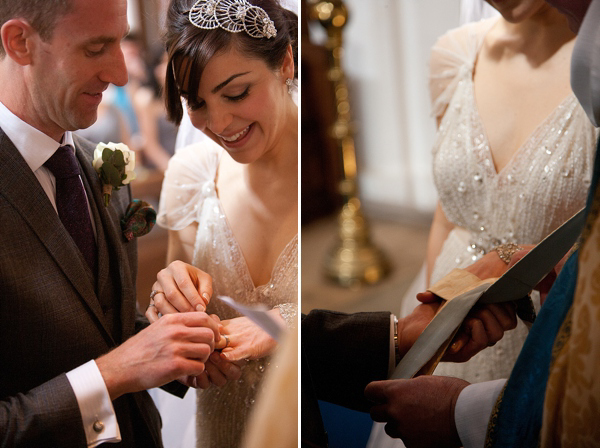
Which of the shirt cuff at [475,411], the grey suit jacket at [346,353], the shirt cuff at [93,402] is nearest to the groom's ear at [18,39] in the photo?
the shirt cuff at [93,402]

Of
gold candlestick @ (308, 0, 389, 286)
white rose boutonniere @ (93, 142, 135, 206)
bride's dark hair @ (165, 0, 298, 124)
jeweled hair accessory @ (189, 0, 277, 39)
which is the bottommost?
gold candlestick @ (308, 0, 389, 286)

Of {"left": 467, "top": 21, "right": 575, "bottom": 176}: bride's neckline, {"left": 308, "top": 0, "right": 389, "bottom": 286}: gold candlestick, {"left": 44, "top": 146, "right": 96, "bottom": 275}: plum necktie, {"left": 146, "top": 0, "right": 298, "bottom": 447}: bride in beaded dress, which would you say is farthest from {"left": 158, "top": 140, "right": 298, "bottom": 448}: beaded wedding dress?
{"left": 308, "top": 0, "right": 389, "bottom": 286}: gold candlestick

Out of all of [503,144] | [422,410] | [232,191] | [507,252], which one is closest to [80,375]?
[232,191]

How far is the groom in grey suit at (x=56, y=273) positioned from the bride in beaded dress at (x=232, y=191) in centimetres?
6

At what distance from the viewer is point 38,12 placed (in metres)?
0.61

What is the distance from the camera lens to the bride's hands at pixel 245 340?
72cm

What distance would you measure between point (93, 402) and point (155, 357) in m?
0.07

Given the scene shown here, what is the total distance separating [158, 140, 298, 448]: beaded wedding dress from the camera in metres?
0.75

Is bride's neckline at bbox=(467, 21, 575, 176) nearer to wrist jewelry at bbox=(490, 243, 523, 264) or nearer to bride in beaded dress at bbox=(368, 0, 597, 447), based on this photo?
bride in beaded dress at bbox=(368, 0, 597, 447)

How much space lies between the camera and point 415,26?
10.7 ft

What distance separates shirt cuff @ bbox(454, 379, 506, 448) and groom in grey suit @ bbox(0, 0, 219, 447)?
0.31 m

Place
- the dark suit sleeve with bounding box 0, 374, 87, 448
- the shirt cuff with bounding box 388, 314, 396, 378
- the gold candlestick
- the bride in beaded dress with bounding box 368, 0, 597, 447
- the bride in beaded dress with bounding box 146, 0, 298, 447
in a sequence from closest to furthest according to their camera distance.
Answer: the dark suit sleeve with bounding box 0, 374, 87, 448 → the bride in beaded dress with bounding box 146, 0, 298, 447 → the shirt cuff with bounding box 388, 314, 396, 378 → the bride in beaded dress with bounding box 368, 0, 597, 447 → the gold candlestick

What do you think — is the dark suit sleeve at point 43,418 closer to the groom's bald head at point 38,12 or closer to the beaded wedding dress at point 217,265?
the beaded wedding dress at point 217,265

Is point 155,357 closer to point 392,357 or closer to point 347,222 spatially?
point 392,357
